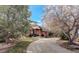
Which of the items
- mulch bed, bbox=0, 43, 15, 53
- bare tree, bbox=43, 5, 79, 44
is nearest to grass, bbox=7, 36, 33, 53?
mulch bed, bbox=0, 43, 15, 53

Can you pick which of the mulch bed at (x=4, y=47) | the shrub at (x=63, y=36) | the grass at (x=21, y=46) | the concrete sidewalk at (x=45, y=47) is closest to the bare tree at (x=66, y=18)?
the shrub at (x=63, y=36)

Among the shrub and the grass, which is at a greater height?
the shrub

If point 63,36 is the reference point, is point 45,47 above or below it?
below

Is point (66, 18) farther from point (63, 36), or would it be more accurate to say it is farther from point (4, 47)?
point (4, 47)

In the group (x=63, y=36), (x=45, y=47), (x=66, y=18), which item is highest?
(x=66, y=18)

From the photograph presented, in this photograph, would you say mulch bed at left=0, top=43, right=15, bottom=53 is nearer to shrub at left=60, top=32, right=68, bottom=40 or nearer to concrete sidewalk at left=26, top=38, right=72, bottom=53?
concrete sidewalk at left=26, top=38, right=72, bottom=53

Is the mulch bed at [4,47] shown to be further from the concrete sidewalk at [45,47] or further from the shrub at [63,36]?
the shrub at [63,36]

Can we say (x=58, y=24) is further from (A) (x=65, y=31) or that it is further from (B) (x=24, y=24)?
(B) (x=24, y=24)

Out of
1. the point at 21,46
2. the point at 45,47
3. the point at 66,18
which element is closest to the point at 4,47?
the point at 21,46

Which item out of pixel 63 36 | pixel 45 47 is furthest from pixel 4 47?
pixel 63 36

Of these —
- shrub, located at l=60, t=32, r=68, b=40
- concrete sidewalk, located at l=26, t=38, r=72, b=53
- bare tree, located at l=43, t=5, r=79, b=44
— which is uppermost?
bare tree, located at l=43, t=5, r=79, b=44
